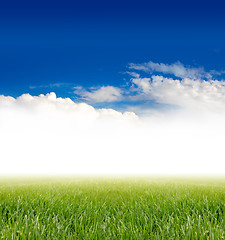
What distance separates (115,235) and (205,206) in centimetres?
250

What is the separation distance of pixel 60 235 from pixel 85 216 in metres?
1.00

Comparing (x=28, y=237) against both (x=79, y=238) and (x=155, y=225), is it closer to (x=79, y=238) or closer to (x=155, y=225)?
(x=79, y=238)

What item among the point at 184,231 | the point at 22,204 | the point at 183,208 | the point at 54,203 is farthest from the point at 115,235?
the point at 22,204

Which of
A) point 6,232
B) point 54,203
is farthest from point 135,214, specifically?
point 6,232

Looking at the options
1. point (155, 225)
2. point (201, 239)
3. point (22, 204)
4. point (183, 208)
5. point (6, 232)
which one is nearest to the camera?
point (201, 239)

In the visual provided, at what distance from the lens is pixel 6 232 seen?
9.66 feet

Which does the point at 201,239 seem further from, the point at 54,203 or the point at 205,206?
the point at 54,203

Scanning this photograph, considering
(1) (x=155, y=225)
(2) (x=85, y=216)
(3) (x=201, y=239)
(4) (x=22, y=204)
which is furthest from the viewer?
(4) (x=22, y=204)

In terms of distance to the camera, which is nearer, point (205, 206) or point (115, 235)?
point (115, 235)

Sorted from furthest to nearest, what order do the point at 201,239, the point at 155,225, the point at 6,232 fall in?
1. the point at 155,225
2. the point at 6,232
3. the point at 201,239

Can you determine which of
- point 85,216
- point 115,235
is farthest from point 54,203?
point 115,235

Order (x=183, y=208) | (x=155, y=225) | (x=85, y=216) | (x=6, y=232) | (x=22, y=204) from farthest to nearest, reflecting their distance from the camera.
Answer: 1. (x=22, y=204)
2. (x=183, y=208)
3. (x=85, y=216)
4. (x=155, y=225)
5. (x=6, y=232)

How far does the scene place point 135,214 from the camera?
161 inches

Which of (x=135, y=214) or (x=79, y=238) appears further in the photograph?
(x=135, y=214)
